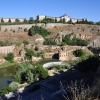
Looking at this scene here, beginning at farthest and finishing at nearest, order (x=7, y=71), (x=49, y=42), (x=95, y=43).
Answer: (x=49, y=42) < (x=95, y=43) < (x=7, y=71)

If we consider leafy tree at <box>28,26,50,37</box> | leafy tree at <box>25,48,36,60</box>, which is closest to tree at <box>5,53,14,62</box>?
leafy tree at <box>25,48,36,60</box>

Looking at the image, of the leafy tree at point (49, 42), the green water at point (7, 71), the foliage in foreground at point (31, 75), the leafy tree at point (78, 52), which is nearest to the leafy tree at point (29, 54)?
the green water at point (7, 71)

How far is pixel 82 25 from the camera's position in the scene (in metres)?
56.4

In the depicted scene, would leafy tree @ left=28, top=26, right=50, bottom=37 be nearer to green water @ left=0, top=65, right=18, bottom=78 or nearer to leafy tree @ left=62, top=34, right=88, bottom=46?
leafy tree @ left=62, top=34, right=88, bottom=46

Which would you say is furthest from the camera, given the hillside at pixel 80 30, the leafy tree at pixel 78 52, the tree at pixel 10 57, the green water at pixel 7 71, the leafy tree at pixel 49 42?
the hillside at pixel 80 30

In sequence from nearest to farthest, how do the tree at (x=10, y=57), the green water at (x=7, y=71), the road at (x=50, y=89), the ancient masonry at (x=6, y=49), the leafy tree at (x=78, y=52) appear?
the road at (x=50, y=89), the green water at (x=7, y=71), the tree at (x=10, y=57), the leafy tree at (x=78, y=52), the ancient masonry at (x=6, y=49)

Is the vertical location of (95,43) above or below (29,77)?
above

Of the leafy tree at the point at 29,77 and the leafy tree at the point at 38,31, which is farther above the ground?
the leafy tree at the point at 38,31

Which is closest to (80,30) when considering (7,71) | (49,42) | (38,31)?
(49,42)

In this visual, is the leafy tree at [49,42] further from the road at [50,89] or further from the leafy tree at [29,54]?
the road at [50,89]

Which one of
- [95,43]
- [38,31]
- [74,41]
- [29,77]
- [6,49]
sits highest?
[38,31]

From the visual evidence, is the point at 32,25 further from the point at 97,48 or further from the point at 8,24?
the point at 97,48

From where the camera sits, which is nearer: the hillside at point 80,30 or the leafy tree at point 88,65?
the leafy tree at point 88,65

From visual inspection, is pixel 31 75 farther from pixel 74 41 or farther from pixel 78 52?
pixel 74 41
